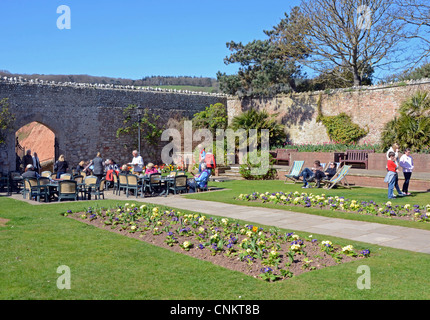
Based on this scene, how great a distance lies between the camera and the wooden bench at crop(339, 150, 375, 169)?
51.7 ft

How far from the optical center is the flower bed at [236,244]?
4844 mm

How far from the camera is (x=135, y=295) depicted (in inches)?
154

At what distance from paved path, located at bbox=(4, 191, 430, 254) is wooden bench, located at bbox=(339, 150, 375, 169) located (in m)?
7.95

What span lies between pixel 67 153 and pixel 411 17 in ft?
57.8

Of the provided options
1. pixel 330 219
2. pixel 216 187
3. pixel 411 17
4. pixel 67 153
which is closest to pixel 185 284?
pixel 330 219

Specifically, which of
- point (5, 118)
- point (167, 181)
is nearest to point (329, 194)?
point (167, 181)

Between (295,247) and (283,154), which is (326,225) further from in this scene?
(283,154)

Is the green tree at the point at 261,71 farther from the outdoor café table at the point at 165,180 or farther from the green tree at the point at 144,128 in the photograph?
the outdoor café table at the point at 165,180

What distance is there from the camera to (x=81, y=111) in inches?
796

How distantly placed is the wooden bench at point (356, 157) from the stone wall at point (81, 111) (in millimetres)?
10353

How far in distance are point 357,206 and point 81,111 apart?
50.2ft

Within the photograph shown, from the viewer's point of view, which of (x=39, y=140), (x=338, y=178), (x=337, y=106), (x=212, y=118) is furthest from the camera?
(x=39, y=140)

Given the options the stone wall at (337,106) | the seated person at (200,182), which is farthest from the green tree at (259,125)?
the seated person at (200,182)

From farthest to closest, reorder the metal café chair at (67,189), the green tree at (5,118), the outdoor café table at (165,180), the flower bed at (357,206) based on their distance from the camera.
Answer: the green tree at (5,118) → the outdoor café table at (165,180) → the metal café chair at (67,189) → the flower bed at (357,206)
